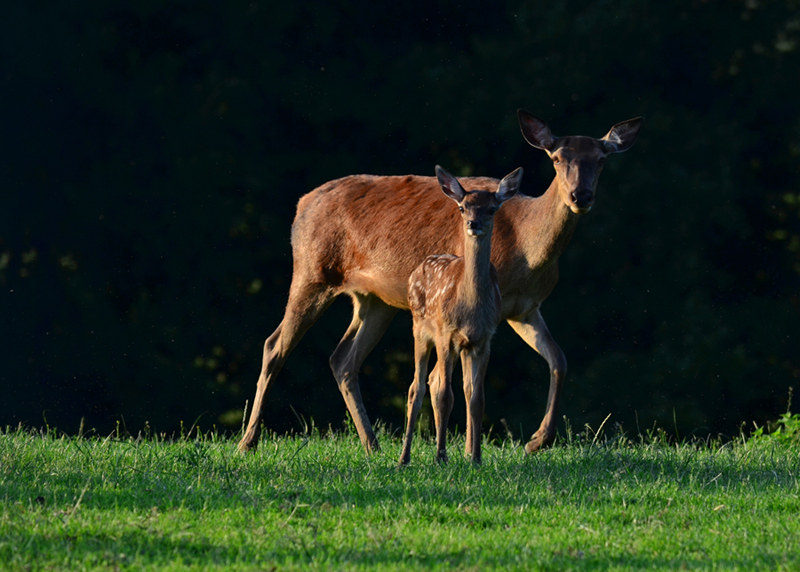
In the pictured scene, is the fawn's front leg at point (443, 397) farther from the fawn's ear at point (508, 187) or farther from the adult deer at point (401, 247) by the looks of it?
the adult deer at point (401, 247)

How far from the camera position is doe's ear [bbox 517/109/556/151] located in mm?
7277

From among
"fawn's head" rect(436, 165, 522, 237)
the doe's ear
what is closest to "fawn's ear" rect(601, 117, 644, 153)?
the doe's ear

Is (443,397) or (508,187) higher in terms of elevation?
(508,187)

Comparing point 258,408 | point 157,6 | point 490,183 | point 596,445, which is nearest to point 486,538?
point 596,445

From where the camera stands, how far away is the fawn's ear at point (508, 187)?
6277 mm

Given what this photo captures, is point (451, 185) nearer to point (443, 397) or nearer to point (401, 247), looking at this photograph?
point (443, 397)

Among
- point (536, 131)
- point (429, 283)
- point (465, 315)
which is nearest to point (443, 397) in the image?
point (465, 315)

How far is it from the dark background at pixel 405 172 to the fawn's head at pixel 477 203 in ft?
9.09

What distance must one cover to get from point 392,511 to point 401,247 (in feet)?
10.0

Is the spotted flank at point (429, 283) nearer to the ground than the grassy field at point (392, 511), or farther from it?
farther from it

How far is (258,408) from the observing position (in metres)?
8.22

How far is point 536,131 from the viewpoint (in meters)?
7.33

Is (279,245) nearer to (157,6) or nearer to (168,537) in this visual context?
(157,6)

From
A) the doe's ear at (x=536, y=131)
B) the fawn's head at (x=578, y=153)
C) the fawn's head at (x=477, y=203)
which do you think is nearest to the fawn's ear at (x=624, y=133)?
the fawn's head at (x=578, y=153)
